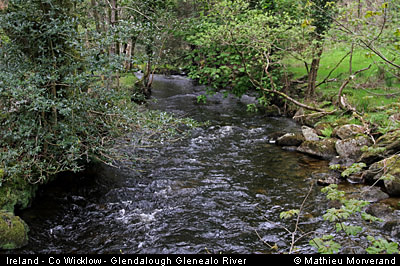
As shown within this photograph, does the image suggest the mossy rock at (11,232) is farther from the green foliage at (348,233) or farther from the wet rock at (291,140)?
the wet rock at (291,140)

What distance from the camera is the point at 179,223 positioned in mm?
7043

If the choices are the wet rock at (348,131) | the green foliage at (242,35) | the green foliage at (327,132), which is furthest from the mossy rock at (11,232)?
the green foliage at (327,132)

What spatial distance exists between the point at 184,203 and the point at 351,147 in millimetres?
6507

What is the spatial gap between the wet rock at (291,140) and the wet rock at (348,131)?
4.78 ft

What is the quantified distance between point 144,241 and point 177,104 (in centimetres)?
1505

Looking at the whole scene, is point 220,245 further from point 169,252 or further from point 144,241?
point 144,241

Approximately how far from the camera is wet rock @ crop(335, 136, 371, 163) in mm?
10578

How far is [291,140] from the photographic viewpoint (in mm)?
12750

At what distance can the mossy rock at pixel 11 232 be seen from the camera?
5.66 m

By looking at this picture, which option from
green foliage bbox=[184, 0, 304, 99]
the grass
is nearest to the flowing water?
the grass

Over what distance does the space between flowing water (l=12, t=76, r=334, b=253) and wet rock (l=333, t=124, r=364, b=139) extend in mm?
1579

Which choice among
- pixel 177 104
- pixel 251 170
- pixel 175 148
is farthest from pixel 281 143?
pixel 177 104

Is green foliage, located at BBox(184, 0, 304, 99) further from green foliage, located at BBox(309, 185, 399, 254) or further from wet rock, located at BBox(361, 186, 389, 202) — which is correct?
green foliage, located at BBox(309, 185, 399, 254)
